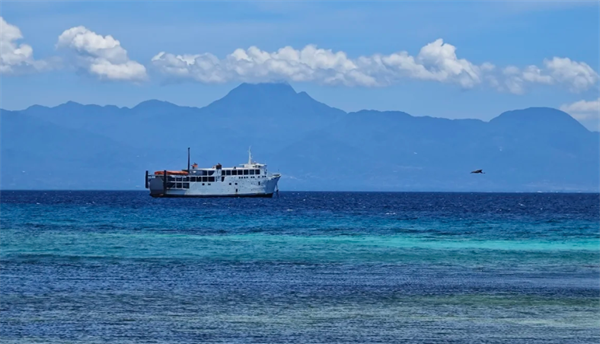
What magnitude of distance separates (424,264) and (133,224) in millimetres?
46194

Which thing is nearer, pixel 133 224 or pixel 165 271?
pixel 165 271

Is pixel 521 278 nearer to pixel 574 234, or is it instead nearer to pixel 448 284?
pixel 448 284

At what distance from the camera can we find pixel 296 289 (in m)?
39.2

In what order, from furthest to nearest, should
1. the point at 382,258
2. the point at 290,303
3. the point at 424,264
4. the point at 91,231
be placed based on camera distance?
the point at 91,231 < the point at 382,258 < the point at 424,264 < the point at 290,303

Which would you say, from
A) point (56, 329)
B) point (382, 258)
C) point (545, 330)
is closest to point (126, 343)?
point (56, 329)

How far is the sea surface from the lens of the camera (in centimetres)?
2953

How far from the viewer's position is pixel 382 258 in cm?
5559

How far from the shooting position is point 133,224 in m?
91.9

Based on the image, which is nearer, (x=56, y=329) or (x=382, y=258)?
(x=56, y=329)

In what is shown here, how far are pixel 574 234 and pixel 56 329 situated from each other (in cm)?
5891

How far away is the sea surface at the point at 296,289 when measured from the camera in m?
29.5

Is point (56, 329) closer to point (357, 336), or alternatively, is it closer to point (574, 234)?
point (357, 336)

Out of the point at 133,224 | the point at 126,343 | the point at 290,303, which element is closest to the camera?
the point at 126,343

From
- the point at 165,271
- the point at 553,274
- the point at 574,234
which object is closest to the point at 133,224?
the point at 574,234
